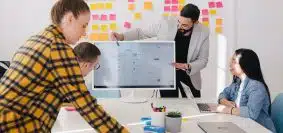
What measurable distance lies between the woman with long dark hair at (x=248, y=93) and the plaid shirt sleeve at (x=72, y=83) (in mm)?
1246

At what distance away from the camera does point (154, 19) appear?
4133 mm

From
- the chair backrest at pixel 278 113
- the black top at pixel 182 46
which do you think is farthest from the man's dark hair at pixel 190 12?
the chair backrest at pixel 278 113

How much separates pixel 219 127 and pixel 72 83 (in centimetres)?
100

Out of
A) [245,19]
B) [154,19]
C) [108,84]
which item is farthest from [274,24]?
[108,84]

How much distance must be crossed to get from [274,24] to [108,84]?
230 cm

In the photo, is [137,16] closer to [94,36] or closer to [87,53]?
[94,36]

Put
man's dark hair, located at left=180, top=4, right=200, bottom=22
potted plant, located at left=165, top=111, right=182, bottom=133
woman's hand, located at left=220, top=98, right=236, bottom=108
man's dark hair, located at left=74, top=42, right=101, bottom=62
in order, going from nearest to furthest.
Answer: potted plant, located at left=165, top=111, right=182, bottom=133 < man's dark hair, located at left=74, top=42, right=101, bottom=62 < woman's hand, located at left=220, top=98, right=236, bottom=108 < man's dark hair, located at left=180, top=4, right=200, bottom=22

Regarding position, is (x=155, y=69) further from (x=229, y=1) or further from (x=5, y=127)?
(x=229, y=1)

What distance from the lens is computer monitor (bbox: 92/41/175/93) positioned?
2568 millimetres

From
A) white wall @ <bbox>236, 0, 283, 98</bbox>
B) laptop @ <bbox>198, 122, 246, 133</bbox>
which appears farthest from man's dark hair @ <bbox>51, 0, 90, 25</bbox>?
white wall @ <bbox>236, 0, 283, 98</bbox>

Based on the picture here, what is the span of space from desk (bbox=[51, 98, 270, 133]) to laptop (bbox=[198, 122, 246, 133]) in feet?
0.12

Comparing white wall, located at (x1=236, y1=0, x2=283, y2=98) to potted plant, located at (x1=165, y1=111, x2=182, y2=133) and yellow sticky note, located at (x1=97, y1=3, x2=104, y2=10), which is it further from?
potted plant, located at (x1=165, y1=111, x2=182, y2=133)

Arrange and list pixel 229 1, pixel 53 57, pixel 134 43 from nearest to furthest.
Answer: pixel 53 57
pixel 134 43
pixel 229 1

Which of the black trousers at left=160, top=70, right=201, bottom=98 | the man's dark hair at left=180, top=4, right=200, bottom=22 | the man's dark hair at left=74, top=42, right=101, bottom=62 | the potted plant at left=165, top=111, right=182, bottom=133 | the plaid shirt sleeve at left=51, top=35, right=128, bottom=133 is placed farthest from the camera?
the black trousers at left=160, top=70, right=201, bottom=98
